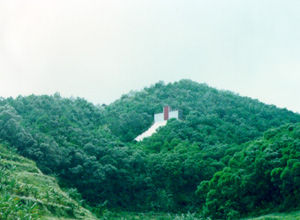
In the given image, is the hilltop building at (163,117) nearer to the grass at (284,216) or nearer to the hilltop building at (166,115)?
the hilltop building at (166,115)

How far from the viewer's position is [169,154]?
103 feet

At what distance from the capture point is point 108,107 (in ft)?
163

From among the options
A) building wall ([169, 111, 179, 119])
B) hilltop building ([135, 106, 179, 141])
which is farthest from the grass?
building wall ([169, 111, 179, 119])

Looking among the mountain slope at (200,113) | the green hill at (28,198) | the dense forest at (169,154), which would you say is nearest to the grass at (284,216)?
the dense forest at (169,154)

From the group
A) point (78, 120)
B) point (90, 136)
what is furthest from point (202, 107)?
point (90, 136)

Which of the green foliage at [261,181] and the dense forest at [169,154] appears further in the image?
the dense forest at [169,154]

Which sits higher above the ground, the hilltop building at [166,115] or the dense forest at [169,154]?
the hilltop building at [166,115]

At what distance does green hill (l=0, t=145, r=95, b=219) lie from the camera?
13750mm

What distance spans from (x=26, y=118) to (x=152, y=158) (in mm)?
9176

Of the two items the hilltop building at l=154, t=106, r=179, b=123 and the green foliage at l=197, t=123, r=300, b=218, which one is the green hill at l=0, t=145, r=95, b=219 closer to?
the green foliage at l=197, t=123, r=300, b=218

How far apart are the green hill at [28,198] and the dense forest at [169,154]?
17.4ft

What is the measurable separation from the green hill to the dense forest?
17.4 ft

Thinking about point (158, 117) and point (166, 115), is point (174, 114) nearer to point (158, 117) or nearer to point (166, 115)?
point (166, 115)

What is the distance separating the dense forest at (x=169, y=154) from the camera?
22.8m
